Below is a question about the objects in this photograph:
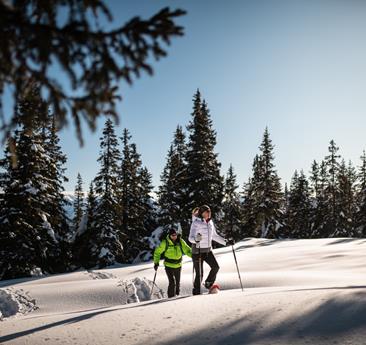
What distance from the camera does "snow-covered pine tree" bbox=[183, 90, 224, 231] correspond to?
29.2m

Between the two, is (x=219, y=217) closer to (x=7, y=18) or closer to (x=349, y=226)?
(x=349, y=226)

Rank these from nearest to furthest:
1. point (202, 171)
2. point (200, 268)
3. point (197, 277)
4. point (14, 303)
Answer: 1. point (197, 277)
2. point (200, 268)
3. point (14, 303)
4. point (202, 171)

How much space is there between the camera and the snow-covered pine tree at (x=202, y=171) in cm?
2923

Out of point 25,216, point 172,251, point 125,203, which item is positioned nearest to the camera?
point 172,251

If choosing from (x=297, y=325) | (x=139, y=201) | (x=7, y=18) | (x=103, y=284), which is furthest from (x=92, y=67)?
(x=139, y=201)

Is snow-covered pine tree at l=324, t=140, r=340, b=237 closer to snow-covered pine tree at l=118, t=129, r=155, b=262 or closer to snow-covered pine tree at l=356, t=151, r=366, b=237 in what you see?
snow-covered pine tree at l=356, t=151, r=366, b=237

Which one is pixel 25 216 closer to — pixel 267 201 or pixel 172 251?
pixel 172 251

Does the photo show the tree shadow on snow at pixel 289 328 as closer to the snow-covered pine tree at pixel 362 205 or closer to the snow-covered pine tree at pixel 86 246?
the snow-covered pine tree at pixel 86 246

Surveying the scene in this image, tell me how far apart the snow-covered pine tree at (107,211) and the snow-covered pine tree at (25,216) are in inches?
259

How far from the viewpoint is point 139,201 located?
1544 inches

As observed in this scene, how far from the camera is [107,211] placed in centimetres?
3075

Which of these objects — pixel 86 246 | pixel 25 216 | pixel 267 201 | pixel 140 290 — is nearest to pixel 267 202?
pixel 267 201

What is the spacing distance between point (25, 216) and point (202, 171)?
1381 cm

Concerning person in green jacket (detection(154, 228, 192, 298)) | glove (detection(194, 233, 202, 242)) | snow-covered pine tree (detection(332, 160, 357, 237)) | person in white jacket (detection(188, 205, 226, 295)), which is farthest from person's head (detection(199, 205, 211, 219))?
snow-covered pine tree (detection(332, 160, 357, 237))
